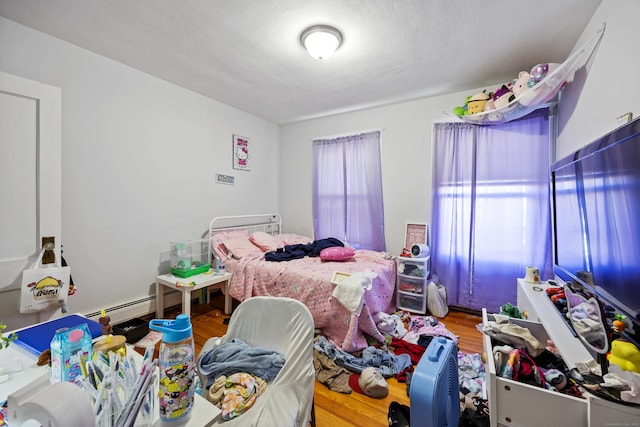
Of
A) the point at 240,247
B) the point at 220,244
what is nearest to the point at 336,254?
the point at 240,247

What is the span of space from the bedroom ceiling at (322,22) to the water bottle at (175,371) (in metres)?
1.90

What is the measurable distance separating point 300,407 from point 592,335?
1.23 metres

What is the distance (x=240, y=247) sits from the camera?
10.4 feet

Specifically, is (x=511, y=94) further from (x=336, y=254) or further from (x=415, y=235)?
(x=336, y=254)

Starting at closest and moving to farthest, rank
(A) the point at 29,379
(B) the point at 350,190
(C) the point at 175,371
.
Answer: (C) the point at 175,371 → (A) the point at 29,379 → (B) the point at 350,190

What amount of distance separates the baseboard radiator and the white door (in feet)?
2.17

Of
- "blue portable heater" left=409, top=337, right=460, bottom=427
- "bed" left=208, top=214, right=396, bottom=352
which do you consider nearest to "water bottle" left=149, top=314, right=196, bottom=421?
"blue portable heater" left=409, top=337, right=460, bottom=427

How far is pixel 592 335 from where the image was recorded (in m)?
1.08

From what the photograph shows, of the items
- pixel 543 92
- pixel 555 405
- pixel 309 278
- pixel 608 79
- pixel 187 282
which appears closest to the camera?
pixel 555 405

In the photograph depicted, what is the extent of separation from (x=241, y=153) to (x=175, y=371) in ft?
11.0

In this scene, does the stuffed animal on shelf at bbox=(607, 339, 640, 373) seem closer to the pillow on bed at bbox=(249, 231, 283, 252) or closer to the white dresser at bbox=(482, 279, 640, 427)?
the white dresser at bbox=(482, 279, 640, 427)

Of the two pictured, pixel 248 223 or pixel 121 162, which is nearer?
pixel 121 162


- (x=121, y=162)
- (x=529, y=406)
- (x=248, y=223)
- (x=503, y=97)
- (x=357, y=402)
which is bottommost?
(x=357, y=402)

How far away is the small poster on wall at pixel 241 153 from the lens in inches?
142
